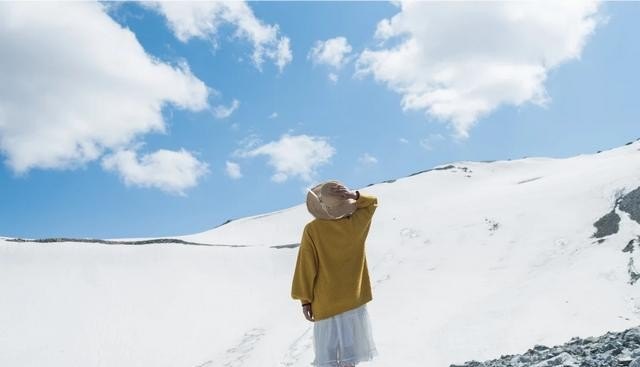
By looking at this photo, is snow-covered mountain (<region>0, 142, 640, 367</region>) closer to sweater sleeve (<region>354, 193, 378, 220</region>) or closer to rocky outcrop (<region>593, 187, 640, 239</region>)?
rocky outcrop (<region>593, 187, 640, 239</region>)

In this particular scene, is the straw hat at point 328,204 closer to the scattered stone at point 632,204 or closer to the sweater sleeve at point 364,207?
the sweater sleeve at point 364,207

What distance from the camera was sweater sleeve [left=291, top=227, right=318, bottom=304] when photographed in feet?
14.3

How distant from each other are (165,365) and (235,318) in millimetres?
3170

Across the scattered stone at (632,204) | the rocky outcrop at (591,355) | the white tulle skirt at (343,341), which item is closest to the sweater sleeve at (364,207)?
the white tulle skirt at (343,341)

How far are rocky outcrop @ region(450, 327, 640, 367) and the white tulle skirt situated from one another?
2039mm

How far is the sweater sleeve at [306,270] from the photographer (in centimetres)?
437

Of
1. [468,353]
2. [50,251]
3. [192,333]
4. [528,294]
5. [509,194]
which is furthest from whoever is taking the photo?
[509,194]

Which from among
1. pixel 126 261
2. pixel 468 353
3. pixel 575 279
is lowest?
pixel 468 353

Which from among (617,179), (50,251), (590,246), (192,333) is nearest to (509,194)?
(617,179)

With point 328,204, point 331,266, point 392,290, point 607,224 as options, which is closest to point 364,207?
point 328,204

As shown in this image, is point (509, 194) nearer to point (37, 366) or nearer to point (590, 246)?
point (590, 246)

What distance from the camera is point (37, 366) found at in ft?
41.7

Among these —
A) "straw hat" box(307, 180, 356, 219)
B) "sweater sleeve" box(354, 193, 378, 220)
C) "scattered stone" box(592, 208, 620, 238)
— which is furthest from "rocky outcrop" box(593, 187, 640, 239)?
"straw hat" box(307, 180, 356, 219)

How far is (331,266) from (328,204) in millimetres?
515
